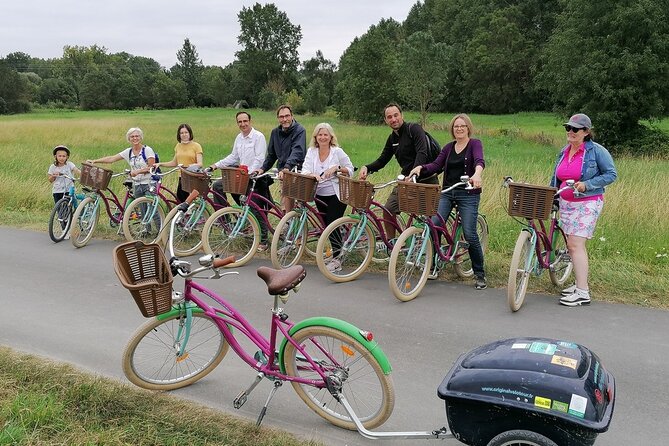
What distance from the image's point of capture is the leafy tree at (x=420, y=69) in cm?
4178

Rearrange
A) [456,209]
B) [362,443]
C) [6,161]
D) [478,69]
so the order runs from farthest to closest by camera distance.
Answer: [478,69], [6,161], [456,209], [362,443]

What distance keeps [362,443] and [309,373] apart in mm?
501

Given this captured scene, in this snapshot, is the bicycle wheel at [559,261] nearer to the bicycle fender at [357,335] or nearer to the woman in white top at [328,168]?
the woman in white top at [328,168]

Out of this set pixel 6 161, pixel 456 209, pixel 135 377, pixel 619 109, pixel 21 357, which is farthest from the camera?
pixel 619 109

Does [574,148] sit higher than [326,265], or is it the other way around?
[574,148]

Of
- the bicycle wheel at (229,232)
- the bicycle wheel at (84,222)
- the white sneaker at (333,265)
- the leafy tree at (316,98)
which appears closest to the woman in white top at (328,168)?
the white sneaker at (333,265)

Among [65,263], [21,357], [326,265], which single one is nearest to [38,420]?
[21,357]

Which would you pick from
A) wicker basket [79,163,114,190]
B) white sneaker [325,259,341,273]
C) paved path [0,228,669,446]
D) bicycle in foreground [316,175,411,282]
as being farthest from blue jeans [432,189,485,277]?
wicker basket [79,163,114,190]

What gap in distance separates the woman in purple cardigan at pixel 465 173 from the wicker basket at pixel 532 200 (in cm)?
49

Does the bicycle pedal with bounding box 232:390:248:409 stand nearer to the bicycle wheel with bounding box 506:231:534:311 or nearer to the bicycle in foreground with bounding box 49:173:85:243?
the bicycle wheel with bounding box 506:231:534:311

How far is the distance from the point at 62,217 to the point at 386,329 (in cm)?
562

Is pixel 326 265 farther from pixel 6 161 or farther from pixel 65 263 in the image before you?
pixel 6 161

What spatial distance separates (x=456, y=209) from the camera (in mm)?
5984

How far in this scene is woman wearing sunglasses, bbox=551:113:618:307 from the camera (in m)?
5.11
